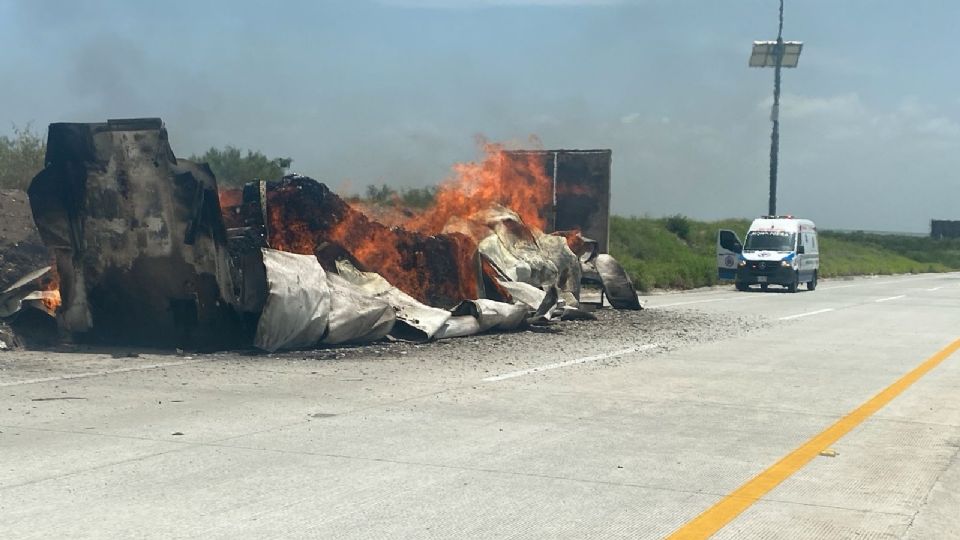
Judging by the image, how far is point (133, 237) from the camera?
13.6m

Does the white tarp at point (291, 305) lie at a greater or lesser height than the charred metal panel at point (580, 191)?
lesser

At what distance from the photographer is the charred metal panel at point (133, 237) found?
44.4 ft

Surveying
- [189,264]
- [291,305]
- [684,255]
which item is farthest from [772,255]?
[189,264]

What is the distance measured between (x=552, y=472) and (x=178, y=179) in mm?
8141

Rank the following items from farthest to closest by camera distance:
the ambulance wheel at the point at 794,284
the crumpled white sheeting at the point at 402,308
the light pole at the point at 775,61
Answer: the light pole at the point at 775,61 < the ambulance wheel at the point at 794,284 < the crumpled white sheeting at the point at 402,308

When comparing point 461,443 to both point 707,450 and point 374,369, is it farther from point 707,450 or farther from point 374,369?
point 374,369

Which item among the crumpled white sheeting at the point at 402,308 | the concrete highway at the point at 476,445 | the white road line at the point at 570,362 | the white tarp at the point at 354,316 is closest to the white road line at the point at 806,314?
the white road line at the point at 570,362

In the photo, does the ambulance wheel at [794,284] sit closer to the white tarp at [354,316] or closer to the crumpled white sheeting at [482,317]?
the crumpled white sheeting at [482,317]

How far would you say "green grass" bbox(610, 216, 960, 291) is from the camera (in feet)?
124

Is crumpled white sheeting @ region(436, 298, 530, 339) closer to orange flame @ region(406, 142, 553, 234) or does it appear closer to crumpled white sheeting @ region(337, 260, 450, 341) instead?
crumpled white sheeting @ region(337, 260, 450, 341)

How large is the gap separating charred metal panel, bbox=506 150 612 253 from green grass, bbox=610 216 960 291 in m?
9.90

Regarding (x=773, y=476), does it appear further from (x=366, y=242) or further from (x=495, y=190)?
(x=495, y=190)

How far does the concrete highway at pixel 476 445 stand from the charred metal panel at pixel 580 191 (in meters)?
9.84

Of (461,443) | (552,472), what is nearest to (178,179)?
(461,443)
